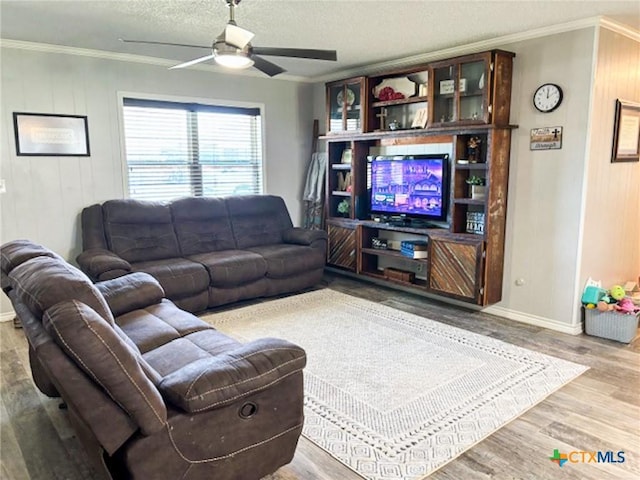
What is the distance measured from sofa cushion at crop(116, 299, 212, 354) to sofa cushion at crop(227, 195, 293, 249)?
7.24ft

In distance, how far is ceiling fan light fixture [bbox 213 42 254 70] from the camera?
2895 mm

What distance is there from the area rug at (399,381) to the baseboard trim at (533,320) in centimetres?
64

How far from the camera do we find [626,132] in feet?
13.3

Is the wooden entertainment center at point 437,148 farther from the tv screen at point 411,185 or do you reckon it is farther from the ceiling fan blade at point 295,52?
the ceiling fan blade at point 295,52

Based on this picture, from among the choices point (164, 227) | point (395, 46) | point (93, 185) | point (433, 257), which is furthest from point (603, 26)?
point (93, 185)

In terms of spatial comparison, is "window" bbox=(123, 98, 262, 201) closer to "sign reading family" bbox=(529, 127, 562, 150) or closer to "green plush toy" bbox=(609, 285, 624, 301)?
"sign reading family" bbox=(529, 127, 562, 150)

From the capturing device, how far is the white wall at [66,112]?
4250 mm

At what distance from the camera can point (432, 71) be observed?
14.7ft

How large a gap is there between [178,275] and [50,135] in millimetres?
1800

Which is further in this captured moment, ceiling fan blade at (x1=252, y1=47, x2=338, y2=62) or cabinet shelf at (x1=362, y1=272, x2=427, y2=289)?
cabinet shelf at (x1=362, y1=272, x2=427, y2=289)

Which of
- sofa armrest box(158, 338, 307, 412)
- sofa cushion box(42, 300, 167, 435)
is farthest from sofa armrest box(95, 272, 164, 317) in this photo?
sofa cushion box(42, 300, 167, 435)

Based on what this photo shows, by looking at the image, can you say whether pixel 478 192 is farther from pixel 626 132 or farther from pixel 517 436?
pixel 517 436

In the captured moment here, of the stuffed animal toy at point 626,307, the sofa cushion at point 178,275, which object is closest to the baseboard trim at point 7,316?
the sofa cushion at point 178,275

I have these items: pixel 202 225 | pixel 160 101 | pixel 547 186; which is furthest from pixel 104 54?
pixel 547 186
